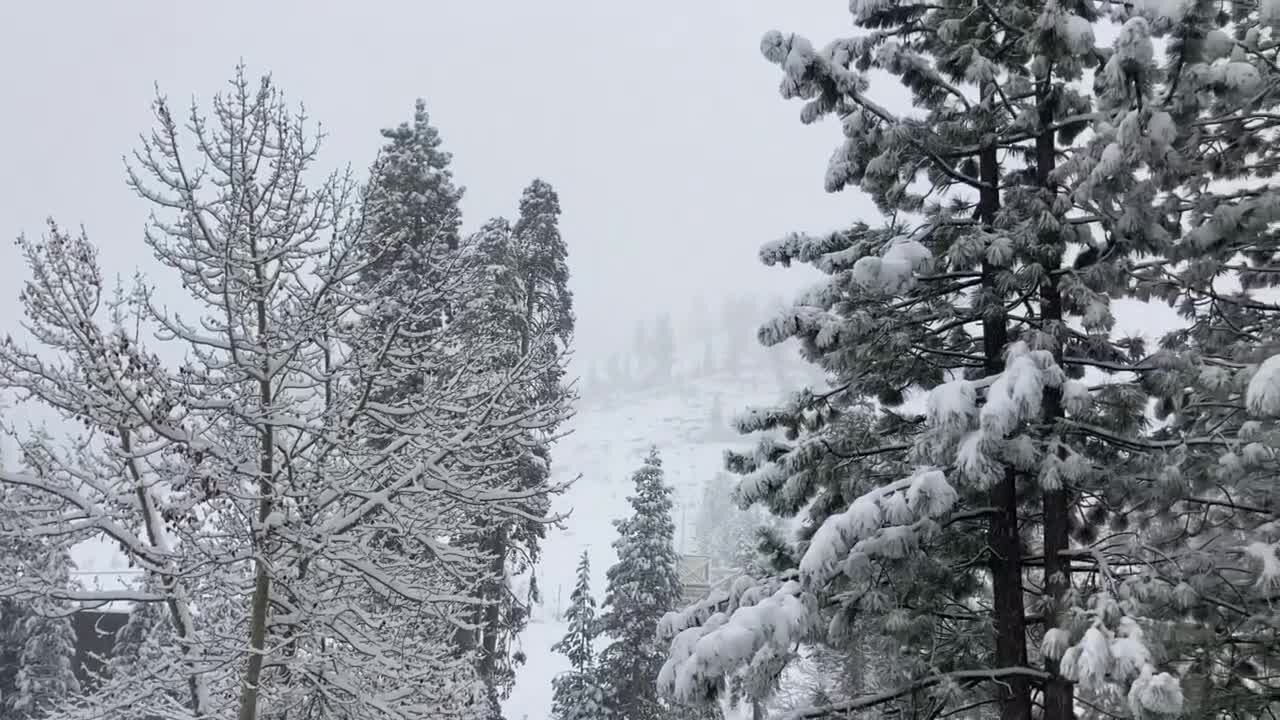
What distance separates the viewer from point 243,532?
762cm

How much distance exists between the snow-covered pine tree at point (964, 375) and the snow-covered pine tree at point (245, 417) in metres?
3.08

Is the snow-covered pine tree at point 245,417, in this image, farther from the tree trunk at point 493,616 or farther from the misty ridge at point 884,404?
the tree trunk at point 493,616

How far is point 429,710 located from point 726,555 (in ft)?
228

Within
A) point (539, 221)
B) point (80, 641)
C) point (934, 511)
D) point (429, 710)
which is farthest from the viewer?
point (80, 641)

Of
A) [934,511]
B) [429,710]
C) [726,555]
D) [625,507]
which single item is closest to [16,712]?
[429,710]

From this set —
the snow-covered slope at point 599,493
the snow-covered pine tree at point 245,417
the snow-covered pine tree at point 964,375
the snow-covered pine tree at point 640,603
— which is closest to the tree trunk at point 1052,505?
the snow-covered pine tree at point 964,375

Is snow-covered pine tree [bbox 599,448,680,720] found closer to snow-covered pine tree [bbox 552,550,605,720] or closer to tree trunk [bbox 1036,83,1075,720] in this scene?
snow-covered pine tree [bbox 552,550,605,720]

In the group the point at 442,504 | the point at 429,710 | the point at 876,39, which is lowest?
the point at 429,710

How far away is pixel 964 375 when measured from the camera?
711cm

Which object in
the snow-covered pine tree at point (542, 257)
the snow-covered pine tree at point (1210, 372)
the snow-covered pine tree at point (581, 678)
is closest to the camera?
the snow-covered pine tree at point (1210, 372)

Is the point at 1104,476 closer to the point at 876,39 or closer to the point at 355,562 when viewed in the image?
the point at 876,39

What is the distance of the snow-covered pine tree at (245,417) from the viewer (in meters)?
7.22

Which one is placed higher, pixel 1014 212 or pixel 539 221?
pixel 539 221

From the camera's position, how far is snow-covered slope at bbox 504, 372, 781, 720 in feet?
185
